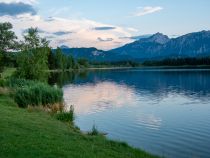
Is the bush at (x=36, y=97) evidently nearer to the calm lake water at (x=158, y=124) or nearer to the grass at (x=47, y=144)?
the calm lake water at (x=158, y=124)

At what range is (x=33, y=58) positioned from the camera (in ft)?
198

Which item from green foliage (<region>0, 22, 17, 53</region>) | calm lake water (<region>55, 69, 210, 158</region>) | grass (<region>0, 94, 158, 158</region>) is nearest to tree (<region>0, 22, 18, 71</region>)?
green foliage (<region>0, 22, 17, 53</region>)

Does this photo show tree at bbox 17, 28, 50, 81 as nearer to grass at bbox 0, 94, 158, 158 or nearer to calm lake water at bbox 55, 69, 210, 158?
calm lake water at bbox 55, 69, 210, 158

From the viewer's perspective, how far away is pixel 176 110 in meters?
46.8

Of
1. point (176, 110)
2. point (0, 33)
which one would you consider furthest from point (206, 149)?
point (0, 33)

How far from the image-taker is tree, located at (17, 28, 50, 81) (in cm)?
6022

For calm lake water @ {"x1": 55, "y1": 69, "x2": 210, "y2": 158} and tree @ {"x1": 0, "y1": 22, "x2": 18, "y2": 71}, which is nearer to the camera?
calm lake water @ {"x1": 55, "y1": 69, "x2": 210, "y2": 158}

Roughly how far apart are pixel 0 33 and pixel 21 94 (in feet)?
232

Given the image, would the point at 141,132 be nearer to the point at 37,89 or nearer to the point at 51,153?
the point at 37,89

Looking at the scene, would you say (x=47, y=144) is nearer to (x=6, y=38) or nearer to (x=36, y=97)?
(x=36, y=97)

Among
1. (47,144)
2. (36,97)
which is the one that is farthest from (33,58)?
(47,144)

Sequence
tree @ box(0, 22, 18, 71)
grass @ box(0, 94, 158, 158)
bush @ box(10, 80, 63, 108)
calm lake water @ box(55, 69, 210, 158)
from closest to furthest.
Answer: grass @ box(0, 94, 158, 158) → calm lake water @ box(55, 69, 210, 158) → bush @ box(10, 80, 63, 108) → tree @ box(0, 22, 18, 71)

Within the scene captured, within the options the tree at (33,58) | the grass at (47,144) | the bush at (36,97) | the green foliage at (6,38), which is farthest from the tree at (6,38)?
the grass at (47,144)

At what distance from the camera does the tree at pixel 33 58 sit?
60219 millimetres
